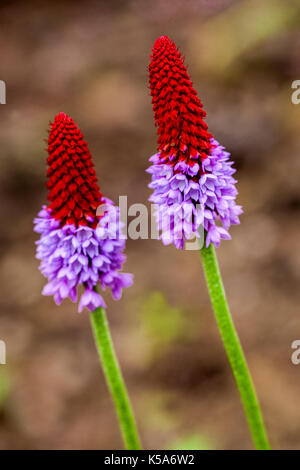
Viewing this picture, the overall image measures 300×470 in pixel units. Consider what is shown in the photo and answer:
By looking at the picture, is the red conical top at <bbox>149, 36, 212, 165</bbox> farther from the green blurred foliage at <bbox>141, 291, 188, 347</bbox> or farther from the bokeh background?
the green blurred foliage at <bbox>141, 291, 188, 347</bbox>

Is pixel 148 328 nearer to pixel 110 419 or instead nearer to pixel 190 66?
pixel 110 419

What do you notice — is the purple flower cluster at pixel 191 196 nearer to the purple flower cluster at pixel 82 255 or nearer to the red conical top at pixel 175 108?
the red conical top at pixel 175 108

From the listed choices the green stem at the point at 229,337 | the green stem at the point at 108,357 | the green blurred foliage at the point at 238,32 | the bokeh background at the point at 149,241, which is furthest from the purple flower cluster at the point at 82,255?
the green blurred foliage at the point at 238,32

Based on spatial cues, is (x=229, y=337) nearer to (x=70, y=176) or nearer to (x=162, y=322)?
(x=70, y=176)

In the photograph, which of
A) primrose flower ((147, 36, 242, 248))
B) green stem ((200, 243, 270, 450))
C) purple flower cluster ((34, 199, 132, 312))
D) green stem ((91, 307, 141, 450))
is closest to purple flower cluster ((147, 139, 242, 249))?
primrose flower ((147, 36, 242, 248))

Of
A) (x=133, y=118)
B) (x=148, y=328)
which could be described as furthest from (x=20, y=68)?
(x=148, y=328)
